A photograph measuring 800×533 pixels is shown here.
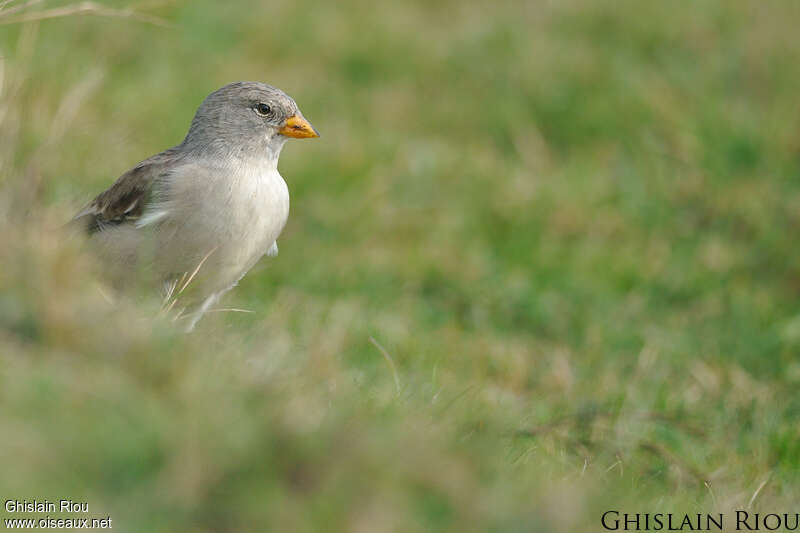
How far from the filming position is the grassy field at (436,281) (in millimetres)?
2617

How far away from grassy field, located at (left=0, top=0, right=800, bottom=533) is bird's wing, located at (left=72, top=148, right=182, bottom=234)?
26 cm

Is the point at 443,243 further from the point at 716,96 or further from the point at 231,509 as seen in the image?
the point at 231,509

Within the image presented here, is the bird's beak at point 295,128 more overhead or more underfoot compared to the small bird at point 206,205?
more overhead

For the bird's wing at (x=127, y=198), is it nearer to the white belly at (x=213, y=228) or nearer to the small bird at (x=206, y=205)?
the small bird at (x=206, y=205)

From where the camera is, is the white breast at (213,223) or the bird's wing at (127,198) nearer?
the white breast at (213,223)

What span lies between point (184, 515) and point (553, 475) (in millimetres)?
1174

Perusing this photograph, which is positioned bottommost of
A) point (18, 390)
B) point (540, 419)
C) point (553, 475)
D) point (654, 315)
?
point (654, 315)

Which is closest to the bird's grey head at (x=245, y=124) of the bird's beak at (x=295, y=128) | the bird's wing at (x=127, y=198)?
the bird's beak at (x=295, y=128)

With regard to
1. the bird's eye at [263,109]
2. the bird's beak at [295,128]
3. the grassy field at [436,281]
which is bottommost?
the grassy field at [436,281]

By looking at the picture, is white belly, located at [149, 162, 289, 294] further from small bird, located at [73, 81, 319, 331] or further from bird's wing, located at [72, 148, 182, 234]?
bird's wing, located at [72, 148, 182, 234]

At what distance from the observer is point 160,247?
4.34 meters

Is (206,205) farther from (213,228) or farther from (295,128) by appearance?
(295,128)

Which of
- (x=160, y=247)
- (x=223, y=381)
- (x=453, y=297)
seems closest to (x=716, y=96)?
(x=453, y=297)

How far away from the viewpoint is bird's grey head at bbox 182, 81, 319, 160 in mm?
4656
